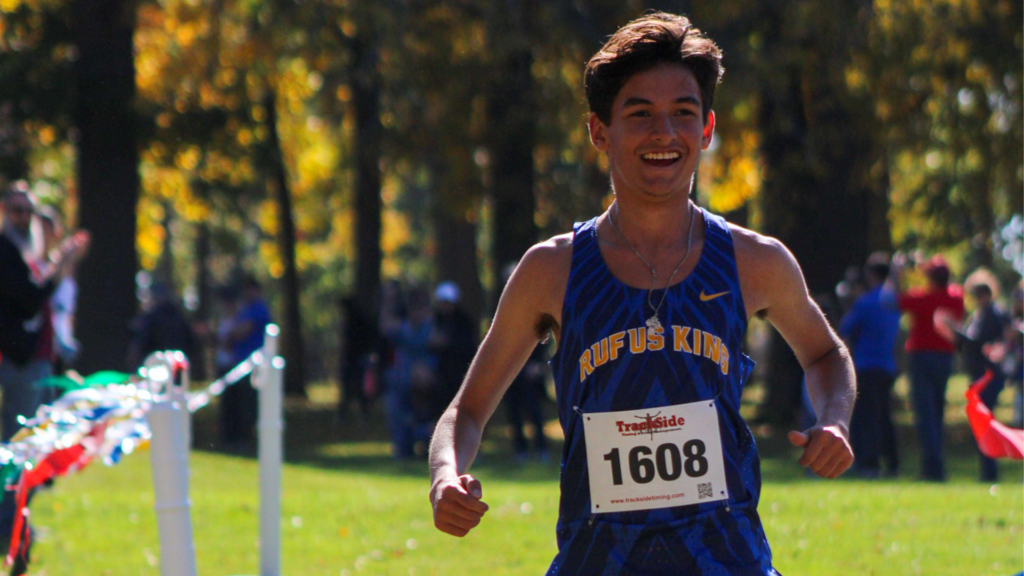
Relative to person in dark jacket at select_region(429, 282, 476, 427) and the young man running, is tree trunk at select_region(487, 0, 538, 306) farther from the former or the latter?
the young man running

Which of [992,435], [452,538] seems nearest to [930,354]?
[452,538]

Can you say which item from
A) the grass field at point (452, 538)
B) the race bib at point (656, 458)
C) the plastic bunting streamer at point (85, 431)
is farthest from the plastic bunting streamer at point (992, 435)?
the plastic bunting streamer at point (85, 431)

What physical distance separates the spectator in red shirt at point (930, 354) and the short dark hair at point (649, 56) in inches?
360

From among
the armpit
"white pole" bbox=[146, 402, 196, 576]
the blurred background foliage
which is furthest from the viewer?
the blurred background foliage

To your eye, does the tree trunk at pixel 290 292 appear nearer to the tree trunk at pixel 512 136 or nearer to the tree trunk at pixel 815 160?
the tree trunk at pixel 512 136

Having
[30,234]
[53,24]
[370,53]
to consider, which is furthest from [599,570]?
[53,24]

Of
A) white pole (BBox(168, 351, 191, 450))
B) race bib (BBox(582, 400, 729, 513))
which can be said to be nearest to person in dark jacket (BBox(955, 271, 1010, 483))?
white pole (BBox(168, 351, 191, 450))

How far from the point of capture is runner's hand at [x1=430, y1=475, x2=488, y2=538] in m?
2.83

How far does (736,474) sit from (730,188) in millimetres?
16927

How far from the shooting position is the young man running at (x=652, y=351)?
296cm

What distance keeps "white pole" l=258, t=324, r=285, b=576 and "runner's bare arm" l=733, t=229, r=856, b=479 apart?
412cm

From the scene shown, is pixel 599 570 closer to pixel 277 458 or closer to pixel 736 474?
pixel 736 474

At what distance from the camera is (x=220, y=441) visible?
58.4 feet

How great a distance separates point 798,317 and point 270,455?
4297 mm
